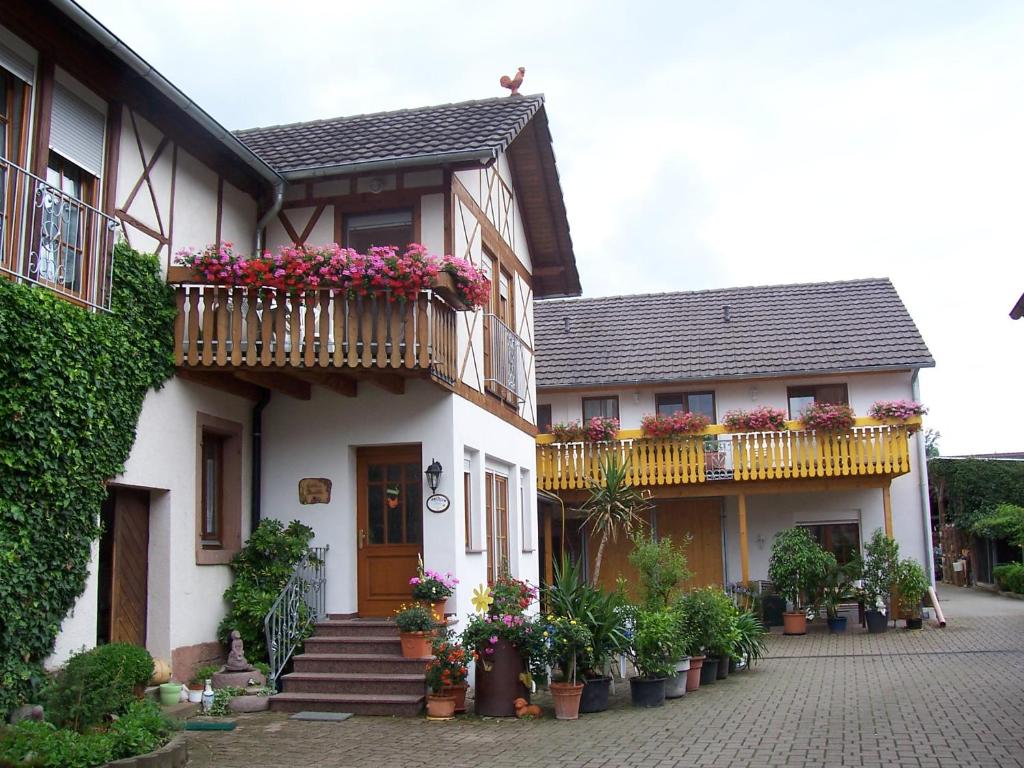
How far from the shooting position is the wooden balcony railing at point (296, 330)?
10.9 m

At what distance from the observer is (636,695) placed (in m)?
11.0

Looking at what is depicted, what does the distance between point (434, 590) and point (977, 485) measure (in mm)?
Result: 25100

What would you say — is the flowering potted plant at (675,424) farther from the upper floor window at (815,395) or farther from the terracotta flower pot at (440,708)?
the terracotta flower pot at (440,708)

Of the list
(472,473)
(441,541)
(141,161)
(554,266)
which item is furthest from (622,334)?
(141,161)

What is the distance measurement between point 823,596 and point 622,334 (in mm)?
8567

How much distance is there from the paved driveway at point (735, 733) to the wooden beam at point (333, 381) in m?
3.49

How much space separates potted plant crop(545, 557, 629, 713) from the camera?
10680 millimetres

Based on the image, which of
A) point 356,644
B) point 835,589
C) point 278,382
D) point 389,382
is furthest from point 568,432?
point 356,644

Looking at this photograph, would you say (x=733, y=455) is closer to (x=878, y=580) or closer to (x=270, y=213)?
(x=878, y=580)

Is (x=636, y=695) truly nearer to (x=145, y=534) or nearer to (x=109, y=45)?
(x=145, y=534)

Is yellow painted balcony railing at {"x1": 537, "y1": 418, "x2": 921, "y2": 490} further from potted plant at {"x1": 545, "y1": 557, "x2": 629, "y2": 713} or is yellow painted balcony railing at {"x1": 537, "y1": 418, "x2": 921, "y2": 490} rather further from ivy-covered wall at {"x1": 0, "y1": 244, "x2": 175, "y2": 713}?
ivy-covered wall at {"x1": 0, "y1": 244, "x2": 175, "y2": 713}

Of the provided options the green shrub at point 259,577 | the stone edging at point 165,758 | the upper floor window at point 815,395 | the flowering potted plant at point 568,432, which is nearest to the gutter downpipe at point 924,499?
the upper floor window at point 815,395

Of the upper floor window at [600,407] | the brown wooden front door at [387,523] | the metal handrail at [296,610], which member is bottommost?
the metal handrail at [296,610]

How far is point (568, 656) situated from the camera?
1045 centimetres
